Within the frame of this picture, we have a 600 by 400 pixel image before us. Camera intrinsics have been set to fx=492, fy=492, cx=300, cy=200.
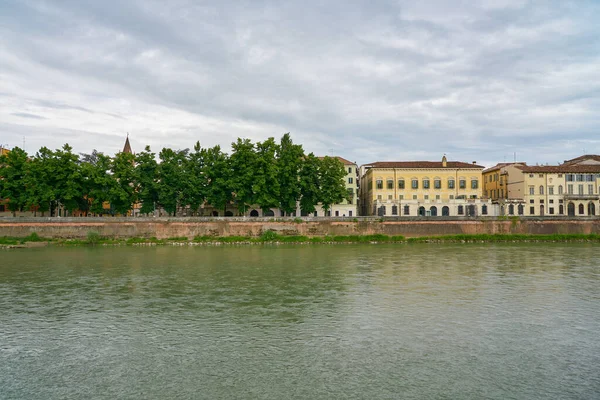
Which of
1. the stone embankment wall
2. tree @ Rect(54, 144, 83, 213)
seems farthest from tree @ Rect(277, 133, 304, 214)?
tree @ Rect(54, 144, 83, 213)

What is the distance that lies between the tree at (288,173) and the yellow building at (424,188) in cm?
1391

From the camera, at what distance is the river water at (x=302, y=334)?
453 inches

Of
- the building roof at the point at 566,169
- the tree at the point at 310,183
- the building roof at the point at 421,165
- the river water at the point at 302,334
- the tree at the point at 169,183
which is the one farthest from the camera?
the building roof at the point at 421,165

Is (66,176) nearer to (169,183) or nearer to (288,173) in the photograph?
(169,183)

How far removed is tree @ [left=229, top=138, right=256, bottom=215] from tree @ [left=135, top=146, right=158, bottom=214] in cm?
924

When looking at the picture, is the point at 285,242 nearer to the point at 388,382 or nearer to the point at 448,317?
the point at 448,317

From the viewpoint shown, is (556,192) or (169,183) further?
(556,192)

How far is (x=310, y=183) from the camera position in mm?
60688

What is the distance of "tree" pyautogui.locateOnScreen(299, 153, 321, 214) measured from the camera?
6059 cm

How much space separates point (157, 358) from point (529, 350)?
34.1ft

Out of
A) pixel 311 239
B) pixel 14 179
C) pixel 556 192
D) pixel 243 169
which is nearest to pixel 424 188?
pixel 556 192

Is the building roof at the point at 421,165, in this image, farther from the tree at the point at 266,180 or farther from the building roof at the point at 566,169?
the tree at the point at 266,180

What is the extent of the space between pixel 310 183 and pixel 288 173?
3347mm

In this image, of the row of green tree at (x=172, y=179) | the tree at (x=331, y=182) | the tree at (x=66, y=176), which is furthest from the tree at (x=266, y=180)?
the tree at (x=66, y=176)
